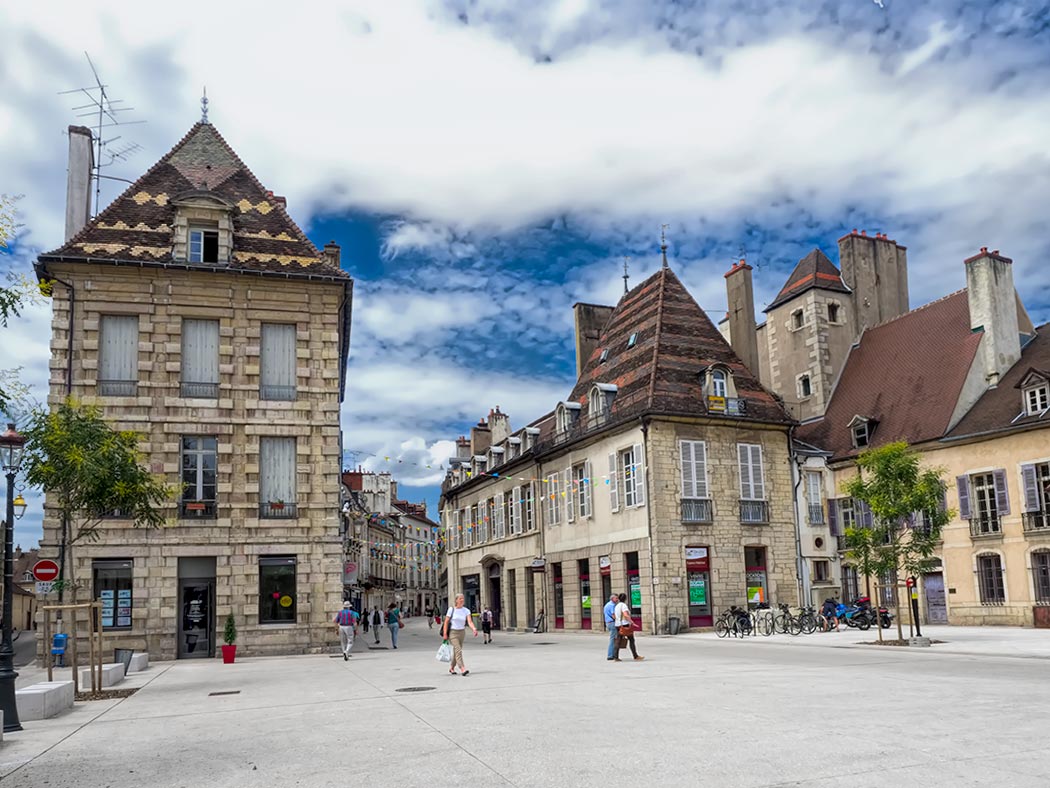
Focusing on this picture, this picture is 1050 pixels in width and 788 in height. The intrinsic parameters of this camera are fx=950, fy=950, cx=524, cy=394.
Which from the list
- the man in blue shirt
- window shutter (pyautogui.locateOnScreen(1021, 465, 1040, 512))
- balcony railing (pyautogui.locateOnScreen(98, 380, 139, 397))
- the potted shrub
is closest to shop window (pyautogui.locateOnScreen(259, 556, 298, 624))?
the potted shrub

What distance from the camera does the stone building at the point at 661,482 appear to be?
30.8 metres

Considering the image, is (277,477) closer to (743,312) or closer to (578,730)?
(578,730)

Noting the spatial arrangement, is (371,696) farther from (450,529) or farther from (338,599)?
(450,529)

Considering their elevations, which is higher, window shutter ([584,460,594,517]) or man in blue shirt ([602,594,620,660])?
window shutter ([584,460,594,517])

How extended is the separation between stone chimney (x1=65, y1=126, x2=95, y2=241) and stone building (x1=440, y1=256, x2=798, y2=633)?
17984 millimetres

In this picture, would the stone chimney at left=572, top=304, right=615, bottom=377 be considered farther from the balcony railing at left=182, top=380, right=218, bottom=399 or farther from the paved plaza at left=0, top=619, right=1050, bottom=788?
the paved plaza at left=0, top=619, right=1050, bottom=788

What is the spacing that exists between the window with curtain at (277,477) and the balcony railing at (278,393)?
1160mm

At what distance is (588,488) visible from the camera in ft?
116

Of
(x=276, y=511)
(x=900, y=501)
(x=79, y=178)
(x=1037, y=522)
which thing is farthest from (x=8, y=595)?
(x=1037, y=522)

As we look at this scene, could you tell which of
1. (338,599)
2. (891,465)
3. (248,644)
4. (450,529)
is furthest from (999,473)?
(450,529)

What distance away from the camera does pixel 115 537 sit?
24375mm

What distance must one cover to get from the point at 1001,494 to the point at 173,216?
26.6 meters

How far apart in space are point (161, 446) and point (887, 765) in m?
21.7

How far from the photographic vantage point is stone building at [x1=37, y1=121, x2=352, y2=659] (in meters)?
24.6
